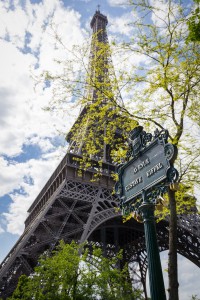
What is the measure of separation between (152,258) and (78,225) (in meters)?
18.3

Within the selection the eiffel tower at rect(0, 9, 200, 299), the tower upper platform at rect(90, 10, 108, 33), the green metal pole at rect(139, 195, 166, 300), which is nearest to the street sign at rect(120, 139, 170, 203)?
the green metal pole at rect(139, 195, 166, 300)

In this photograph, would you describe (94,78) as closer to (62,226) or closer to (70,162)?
(62,226)

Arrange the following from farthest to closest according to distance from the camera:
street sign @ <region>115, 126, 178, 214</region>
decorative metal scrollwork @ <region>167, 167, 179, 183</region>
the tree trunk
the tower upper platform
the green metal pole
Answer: the tower upper platform < the tree trunk < street sign @ <region>115, 126, 178, 214</region> < decorative metal scrollwork @ <region>167, 167, 179, 183</region> < the green metal pole

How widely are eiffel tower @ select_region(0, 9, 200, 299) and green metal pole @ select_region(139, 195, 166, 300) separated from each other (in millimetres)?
7609

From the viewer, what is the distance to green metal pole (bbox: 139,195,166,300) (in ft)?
12.2

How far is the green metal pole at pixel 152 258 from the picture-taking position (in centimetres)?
372

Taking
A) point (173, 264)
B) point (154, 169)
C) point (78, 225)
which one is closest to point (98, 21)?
point (78, 225)

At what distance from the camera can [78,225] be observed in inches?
849

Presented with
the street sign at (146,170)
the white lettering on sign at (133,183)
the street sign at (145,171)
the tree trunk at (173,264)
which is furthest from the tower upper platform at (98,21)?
the white lettering on sign at (133,183)

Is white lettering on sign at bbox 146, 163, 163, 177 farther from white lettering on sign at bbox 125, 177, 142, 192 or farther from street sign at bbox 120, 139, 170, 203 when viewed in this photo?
white lettering on sign at bbox 125, 177, 142, 192

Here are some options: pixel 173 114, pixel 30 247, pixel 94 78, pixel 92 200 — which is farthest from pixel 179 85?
pixel 92 200

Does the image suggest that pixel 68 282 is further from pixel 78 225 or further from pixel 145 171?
pixel 145 171

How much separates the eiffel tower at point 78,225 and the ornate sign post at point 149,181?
6672 millimetres

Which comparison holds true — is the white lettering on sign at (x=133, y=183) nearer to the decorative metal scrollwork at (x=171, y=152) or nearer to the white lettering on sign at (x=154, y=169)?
the white lettering on sign at (x=154, y=169)
